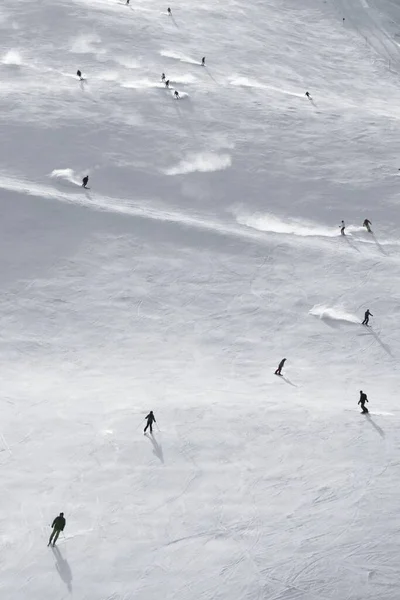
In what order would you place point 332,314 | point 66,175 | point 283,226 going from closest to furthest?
1. point 332,314
2. point 283,226
3. point 66,175

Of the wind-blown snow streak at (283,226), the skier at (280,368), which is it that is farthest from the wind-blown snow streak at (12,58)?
the skier at (280,368)

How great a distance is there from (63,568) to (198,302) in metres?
17.1

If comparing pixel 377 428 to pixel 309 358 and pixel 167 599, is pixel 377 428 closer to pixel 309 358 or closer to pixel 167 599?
pixel 309 358

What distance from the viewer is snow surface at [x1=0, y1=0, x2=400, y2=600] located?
22.9 metres

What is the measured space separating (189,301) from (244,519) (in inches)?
585

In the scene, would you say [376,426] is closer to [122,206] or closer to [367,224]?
[367,224]

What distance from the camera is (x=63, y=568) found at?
21.8 m

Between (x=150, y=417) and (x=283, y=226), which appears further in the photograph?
(x=283, y=226)

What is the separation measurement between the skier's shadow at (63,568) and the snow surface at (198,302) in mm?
49

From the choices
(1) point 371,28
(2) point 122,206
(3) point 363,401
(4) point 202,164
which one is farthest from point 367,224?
(1) point 371,28

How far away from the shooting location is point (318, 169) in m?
48.0

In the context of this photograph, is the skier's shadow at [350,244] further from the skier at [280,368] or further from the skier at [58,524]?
the skier at [58,524]

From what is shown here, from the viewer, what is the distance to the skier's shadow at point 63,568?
21438mm

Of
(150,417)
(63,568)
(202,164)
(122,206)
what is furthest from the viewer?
(202,164)
